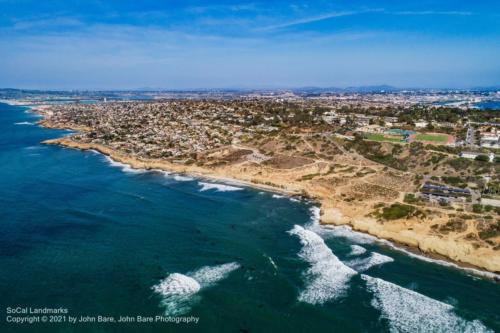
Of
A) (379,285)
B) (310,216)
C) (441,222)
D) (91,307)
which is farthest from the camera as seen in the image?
(310,216)

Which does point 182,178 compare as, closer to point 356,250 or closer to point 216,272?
point 216,272

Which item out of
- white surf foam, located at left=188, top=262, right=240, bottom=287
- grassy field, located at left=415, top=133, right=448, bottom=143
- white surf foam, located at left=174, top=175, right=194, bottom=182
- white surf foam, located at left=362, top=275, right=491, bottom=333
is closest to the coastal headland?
white surf foam, located at left=174, top=175, right=194, bottom=182

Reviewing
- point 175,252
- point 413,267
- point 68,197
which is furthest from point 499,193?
point 68,197

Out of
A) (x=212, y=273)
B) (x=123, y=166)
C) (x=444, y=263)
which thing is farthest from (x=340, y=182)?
(x=123, y=166)

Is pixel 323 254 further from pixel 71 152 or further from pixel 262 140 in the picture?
pixel 71 152

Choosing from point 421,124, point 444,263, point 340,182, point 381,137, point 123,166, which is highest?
point 421,124

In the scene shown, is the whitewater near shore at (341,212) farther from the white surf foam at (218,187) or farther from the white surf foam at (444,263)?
the white surf foam at (218,187)
